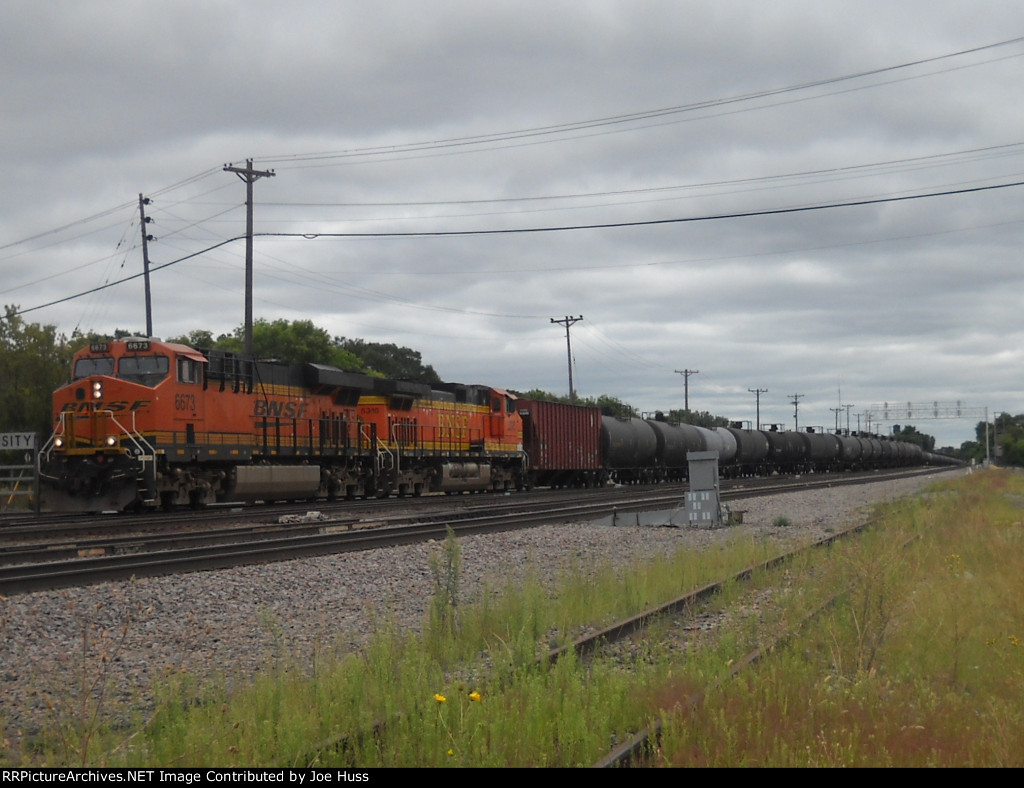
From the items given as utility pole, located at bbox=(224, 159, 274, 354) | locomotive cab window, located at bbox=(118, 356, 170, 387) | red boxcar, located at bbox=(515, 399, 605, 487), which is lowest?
red boxcar, located at bbox=(515, 399, 605, 487)

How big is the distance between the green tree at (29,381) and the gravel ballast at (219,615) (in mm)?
26803

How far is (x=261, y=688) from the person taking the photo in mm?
6098

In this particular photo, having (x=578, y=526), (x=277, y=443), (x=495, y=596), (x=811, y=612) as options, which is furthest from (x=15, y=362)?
(x=811, y=612)

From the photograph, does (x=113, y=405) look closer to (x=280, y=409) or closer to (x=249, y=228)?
(x=280, y=409)

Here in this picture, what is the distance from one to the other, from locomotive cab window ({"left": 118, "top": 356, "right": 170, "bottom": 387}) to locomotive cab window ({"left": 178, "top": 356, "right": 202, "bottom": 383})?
35 centimetres

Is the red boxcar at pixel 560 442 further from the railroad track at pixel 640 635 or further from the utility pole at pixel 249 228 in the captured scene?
the railroad track at pixel 640 635

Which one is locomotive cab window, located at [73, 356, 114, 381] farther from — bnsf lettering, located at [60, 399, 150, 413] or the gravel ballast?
the gravel ballast

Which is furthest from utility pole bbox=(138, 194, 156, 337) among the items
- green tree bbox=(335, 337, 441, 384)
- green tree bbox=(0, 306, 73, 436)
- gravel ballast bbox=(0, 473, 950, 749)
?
green tree bbox=(335, 337, 441, 384)

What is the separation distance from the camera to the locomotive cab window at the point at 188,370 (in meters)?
22.6

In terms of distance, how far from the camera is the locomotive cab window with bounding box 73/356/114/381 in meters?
22.6

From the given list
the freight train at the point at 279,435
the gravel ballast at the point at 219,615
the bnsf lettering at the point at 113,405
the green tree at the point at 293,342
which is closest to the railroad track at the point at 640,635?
the gravel ballast at the point at 219,615

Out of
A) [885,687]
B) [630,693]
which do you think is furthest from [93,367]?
[885,687]
